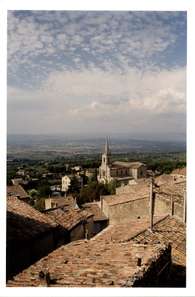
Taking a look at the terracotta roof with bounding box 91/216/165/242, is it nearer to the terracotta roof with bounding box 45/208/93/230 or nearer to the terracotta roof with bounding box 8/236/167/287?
the terracotta roof with bounding box 45/208/93/230

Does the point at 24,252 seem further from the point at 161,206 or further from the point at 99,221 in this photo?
the point at 99,221

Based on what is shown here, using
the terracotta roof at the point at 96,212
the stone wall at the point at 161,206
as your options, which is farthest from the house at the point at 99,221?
the stone wall at the point at 161,206

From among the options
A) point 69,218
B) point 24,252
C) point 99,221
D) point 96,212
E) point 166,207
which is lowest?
point 99,221

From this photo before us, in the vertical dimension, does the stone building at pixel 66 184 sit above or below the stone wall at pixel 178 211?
below

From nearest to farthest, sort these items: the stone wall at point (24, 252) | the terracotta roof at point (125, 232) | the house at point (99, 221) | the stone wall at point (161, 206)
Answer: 1. the stone wall at point (24, 252)
2. the terracotta roof at point (125, 232)
3. the stone wall at point (161, 206)
4. the house at point (99, 221)

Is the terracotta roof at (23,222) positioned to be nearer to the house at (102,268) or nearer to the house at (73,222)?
the house at (73,222)

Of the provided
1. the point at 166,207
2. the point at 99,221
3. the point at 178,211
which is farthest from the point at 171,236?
the point at 99,221

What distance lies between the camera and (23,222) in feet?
20.0

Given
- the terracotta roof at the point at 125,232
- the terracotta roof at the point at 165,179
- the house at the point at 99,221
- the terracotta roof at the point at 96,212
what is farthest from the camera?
the terracotta roof at the point at 165,179

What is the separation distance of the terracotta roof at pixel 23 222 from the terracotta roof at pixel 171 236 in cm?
137

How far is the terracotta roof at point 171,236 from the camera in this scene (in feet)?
18.8

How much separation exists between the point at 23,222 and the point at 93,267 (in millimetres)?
2224

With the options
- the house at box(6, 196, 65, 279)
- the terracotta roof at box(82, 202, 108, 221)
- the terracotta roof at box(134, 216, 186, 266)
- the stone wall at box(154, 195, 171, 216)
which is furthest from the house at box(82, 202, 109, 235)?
the house at box(6, 196, 65, 279)
